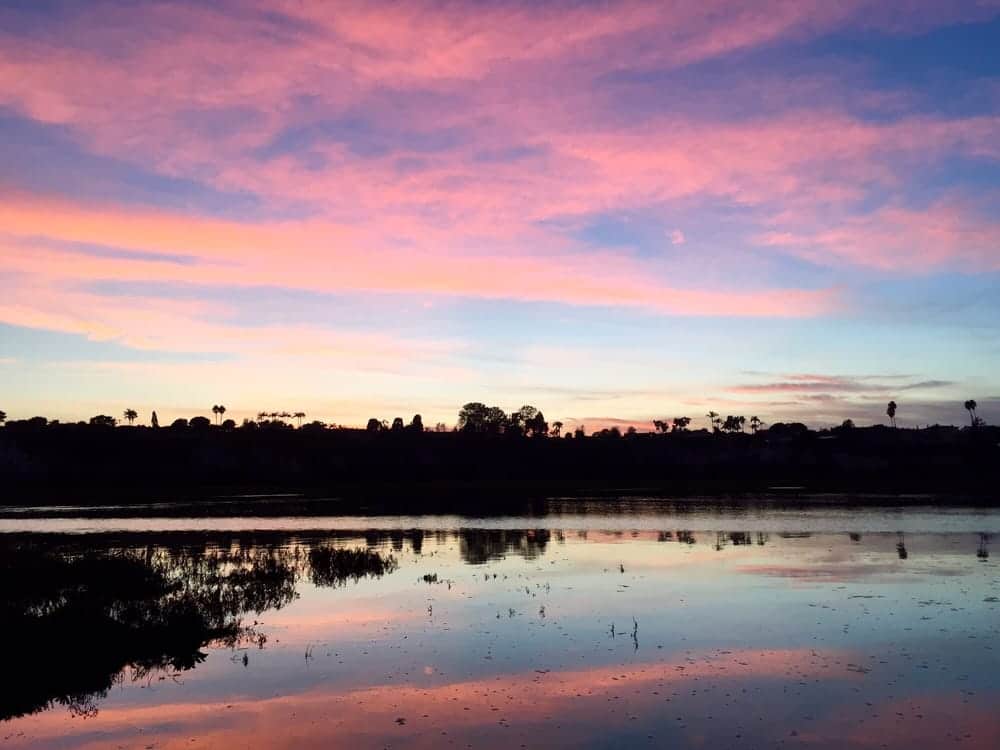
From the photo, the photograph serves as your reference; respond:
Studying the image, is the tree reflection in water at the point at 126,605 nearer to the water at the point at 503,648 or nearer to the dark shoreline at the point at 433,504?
the water at the point at 503,648

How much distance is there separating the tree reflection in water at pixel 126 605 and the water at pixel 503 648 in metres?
0.12

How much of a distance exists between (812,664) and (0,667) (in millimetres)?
21696

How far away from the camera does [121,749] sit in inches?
651

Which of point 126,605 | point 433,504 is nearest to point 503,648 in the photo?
point 126,605

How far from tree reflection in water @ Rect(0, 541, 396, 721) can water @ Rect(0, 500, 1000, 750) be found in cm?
12

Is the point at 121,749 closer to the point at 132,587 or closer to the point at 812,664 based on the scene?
the point at 812,664

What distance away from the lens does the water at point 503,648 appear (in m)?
17.6

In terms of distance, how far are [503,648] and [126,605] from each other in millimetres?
15192

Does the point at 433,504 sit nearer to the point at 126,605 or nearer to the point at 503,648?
the point at 126,605

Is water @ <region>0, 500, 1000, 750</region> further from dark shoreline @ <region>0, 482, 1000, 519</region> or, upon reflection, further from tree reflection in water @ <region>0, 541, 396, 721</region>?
dark shoreline @ <region>0, 482, 1000, 519</region>

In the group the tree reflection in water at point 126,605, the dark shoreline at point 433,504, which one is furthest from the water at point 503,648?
the dark shoreline at point 433,504

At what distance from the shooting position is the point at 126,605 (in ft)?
100

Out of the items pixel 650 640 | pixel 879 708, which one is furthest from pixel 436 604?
pixel 879 708

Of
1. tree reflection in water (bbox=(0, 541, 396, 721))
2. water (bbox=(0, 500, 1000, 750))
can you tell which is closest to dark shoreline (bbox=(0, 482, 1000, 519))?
tree reflection in water (bbox=(0, 541, 396, 721))
